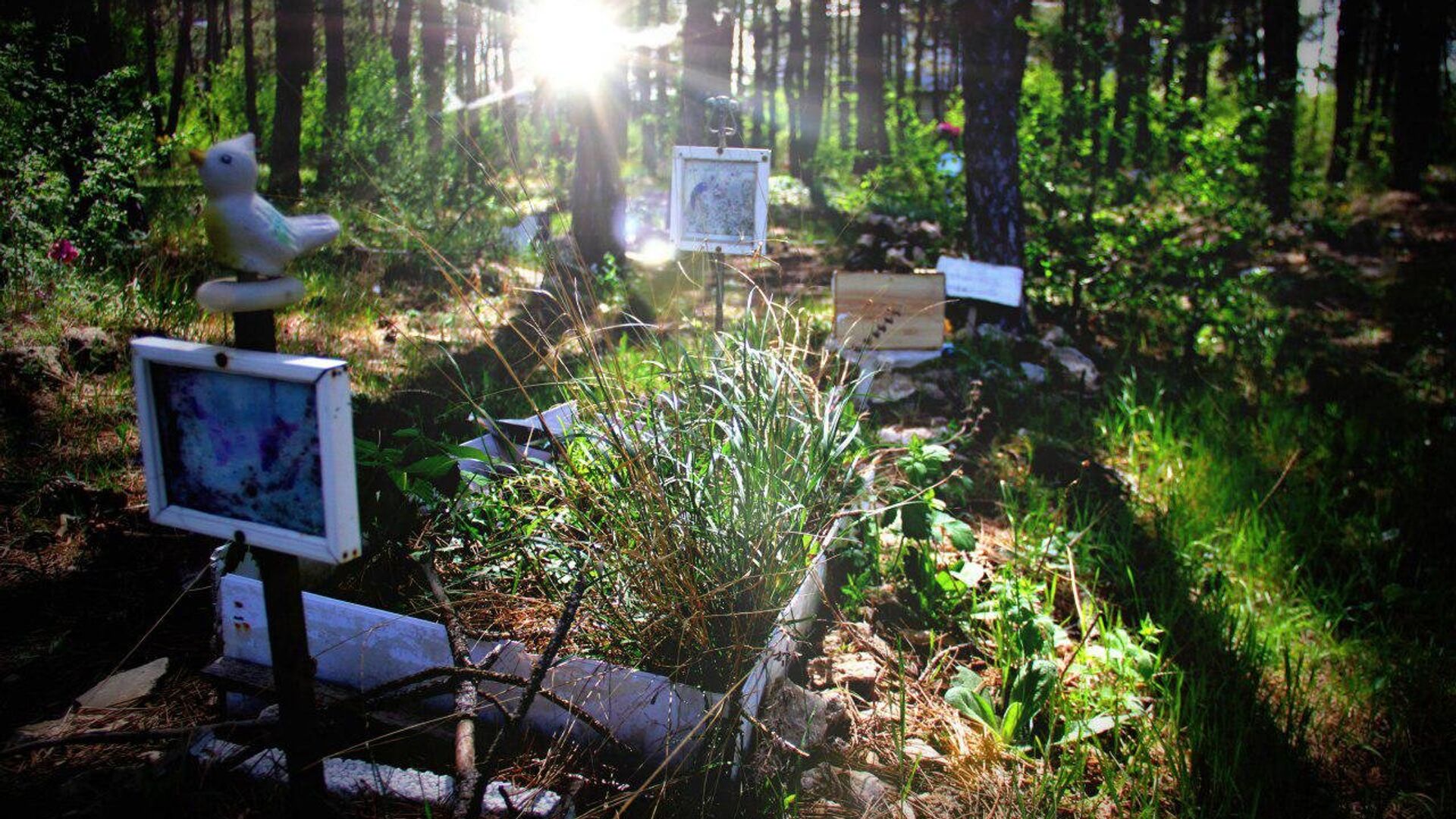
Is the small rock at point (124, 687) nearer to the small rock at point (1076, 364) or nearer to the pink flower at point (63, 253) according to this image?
the pink flower at point (63, 253)

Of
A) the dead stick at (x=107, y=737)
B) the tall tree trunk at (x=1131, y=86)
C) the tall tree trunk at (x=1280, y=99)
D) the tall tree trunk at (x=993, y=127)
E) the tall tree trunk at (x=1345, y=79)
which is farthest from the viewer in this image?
the tall tree trunk at (x=1345, y=79)

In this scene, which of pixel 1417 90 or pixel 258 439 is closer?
pixel 258 439

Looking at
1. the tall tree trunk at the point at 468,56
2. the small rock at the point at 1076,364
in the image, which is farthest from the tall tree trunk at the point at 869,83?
the small rock at the point at 1076,364

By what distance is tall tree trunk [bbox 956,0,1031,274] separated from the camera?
208 inches

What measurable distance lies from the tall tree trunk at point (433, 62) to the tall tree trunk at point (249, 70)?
6.48 ft

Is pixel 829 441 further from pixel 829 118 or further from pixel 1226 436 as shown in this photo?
pixel 829 118

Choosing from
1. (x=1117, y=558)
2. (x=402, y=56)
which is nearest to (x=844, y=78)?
(x=402, y=56)

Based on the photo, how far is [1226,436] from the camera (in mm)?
3955

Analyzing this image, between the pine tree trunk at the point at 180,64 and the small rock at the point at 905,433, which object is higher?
the pine tree trunk at the point at 180,64

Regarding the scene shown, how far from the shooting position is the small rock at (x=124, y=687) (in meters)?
1.90

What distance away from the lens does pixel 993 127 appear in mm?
5449

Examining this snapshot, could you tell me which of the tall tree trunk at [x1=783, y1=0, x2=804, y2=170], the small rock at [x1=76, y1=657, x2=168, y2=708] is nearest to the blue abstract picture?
the small rock at [x1=76, y1=657, x2=168, y2=708]

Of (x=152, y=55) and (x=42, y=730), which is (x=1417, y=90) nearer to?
(x=152, y=55)

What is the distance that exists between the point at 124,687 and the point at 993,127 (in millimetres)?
5228
